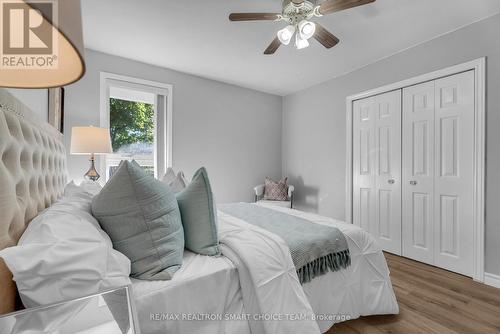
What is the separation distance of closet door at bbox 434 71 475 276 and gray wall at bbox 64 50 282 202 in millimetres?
2635

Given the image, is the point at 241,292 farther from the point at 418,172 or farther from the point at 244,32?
the point at 418,172

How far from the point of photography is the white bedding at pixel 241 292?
92 centimetres

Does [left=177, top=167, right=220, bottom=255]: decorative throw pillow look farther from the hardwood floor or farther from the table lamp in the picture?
the table lamp

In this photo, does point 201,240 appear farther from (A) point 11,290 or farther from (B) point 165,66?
(B) point 165,66

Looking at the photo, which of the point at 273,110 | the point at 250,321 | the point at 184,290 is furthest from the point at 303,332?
the point at 273,110

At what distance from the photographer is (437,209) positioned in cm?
255

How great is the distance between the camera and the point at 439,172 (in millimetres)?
2529

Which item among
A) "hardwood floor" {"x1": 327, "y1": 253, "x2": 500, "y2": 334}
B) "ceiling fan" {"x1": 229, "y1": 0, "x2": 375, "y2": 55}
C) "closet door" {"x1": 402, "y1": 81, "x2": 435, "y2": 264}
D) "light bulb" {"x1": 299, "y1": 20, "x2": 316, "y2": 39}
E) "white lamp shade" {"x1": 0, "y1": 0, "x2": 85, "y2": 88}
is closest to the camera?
"white lamp shade" {"x1": 0, "y1": 0, "x2": 85, "y2": 88}

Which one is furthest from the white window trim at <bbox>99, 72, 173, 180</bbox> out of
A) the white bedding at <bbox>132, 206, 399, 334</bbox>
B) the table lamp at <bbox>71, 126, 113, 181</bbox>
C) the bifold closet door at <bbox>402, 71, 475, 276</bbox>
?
the bifold closet door at <bbox>402, 71, 475, 276</bbox>

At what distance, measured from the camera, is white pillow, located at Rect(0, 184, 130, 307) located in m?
0.60

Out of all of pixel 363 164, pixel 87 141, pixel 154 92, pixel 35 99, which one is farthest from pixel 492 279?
pixel 154 92

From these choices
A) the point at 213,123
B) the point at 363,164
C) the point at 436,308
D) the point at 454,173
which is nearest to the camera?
the point at 436,308

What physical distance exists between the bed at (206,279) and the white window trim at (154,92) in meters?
1.78

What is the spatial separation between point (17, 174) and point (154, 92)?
2.85 m
